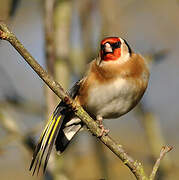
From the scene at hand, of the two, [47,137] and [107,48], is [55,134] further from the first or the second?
[107,48]

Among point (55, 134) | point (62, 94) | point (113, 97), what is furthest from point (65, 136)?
point (62, 94)

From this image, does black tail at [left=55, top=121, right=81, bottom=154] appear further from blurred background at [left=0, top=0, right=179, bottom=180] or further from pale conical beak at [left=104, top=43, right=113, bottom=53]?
pale conical beak at [left=104, top=43, right=113, bottom=53]

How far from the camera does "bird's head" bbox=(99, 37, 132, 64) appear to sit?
4480 mm

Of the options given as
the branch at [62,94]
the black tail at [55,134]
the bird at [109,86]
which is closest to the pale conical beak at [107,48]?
the bird at [109,86]

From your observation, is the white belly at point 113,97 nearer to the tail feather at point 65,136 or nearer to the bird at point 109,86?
the bird at point 109,86

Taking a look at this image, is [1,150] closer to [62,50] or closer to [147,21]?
[62,50]

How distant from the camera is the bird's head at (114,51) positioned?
14.7ft

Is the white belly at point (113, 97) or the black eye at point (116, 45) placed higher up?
the black eye at point (116, 45)

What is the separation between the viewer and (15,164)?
7.70 metres

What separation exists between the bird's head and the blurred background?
56cm

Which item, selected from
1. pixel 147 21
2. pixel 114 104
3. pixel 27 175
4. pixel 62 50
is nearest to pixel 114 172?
pixel 27 175

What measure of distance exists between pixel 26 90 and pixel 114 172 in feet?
9.54

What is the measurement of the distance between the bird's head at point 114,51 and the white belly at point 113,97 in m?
0.31

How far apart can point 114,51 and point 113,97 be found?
0.55 meters
